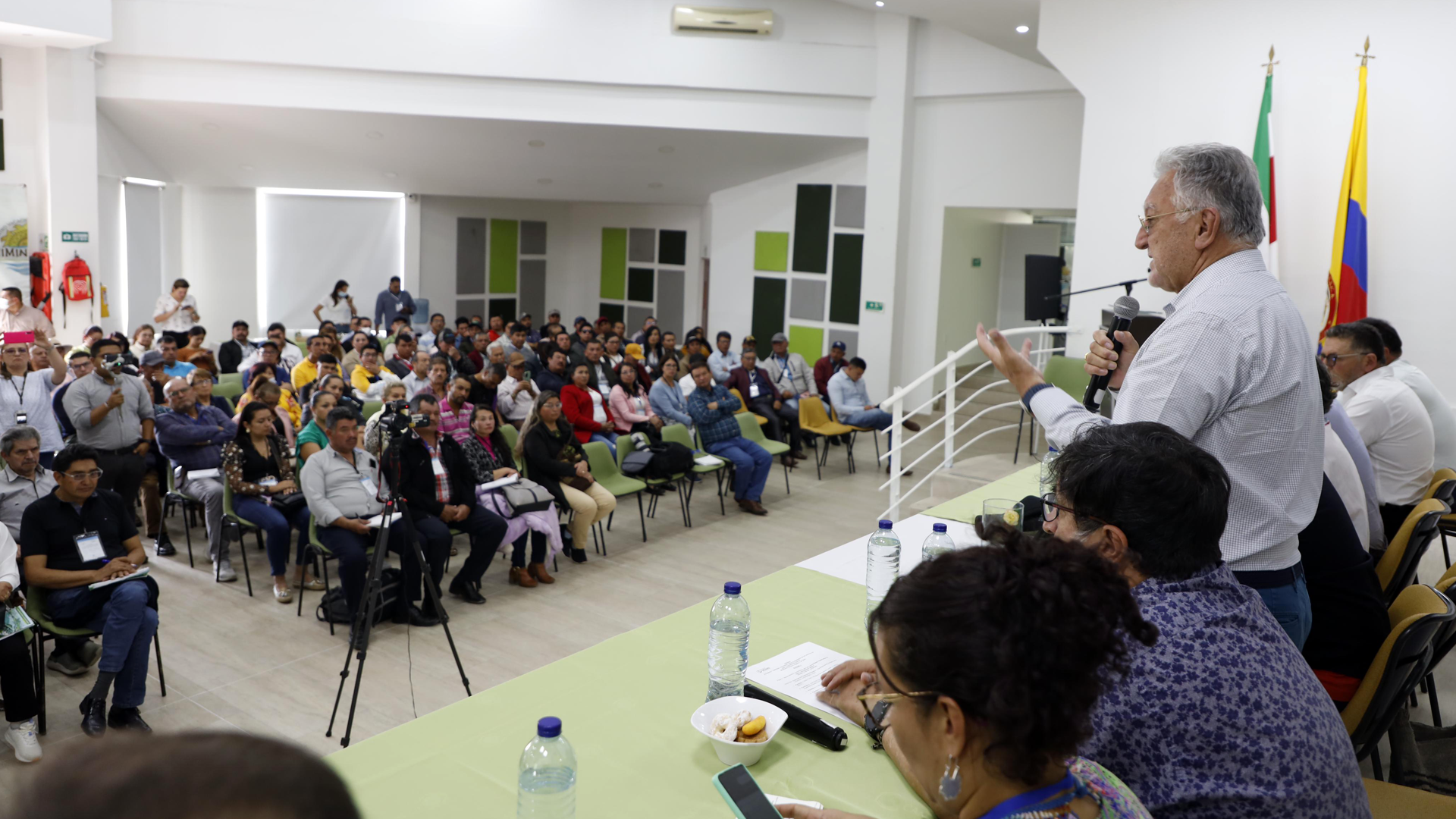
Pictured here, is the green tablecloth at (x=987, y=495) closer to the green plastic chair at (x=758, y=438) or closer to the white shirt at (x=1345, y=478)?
the white shirt at (x=1345, y=478)

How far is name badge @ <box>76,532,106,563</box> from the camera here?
3939 mm

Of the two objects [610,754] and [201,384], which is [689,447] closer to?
[201,384]

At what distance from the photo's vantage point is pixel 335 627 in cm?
505

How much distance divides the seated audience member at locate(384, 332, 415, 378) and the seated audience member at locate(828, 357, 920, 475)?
4.05 meters

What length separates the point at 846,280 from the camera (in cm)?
1220

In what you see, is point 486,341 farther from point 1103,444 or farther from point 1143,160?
point 1103,444

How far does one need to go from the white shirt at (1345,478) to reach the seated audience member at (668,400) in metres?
5.45

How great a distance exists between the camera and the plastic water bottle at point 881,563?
2.51 metres

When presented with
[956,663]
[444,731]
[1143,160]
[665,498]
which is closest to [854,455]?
[665,498]

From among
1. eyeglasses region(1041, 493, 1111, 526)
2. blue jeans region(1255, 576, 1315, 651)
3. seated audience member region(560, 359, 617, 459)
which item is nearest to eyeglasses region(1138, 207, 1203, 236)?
eyeglasses region(1041, 493, 1111, 526)

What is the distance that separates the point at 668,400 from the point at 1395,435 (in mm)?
5213

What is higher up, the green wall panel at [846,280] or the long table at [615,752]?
the green wall panel at [846,280]

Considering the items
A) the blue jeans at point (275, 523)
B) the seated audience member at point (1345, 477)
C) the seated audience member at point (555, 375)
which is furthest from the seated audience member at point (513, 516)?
the seated audience member at point (1345, 477)

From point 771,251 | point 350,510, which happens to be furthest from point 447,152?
point 350,510
